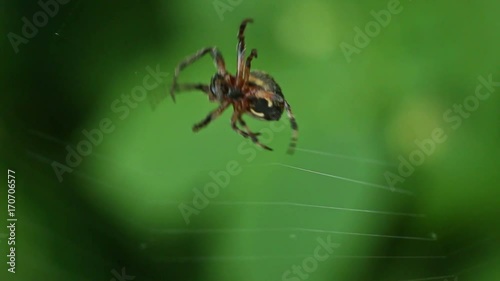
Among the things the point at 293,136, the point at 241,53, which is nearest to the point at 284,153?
the point at 293,136

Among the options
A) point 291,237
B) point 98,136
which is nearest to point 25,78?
point 98,136

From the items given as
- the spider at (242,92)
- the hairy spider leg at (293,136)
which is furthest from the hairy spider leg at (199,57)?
the hairy spider leg at (293,136)

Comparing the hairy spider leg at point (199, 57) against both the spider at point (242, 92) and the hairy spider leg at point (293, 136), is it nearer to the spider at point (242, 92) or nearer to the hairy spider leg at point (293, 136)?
the spider at point (242, 92)

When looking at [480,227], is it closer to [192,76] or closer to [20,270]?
[192,76]

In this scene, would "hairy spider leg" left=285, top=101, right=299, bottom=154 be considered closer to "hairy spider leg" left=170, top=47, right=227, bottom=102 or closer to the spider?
the spider

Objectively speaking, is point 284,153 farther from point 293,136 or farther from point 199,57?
point 199,57

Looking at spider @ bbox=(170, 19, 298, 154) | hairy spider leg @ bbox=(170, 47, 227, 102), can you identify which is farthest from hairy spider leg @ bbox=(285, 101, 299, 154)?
hairy spider leg @ bbox=(170, 47, 227, 102)
